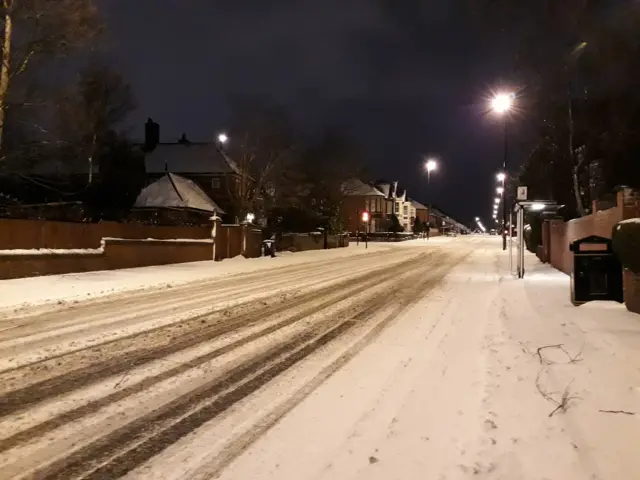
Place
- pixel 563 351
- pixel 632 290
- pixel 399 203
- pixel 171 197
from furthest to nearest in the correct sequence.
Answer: pixel 399 203 < pixel 171 197 < pixel 632 290 < pixel 563 351

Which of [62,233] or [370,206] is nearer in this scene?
[62,233]

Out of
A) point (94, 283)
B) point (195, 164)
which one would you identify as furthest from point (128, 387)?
point (195, 164)

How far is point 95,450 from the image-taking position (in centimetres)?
457

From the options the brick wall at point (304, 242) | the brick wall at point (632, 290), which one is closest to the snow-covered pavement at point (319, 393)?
the brick wall at point (632, 290)

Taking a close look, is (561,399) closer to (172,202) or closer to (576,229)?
(576,229)

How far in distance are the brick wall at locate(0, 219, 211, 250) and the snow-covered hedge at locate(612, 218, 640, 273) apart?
617 inches

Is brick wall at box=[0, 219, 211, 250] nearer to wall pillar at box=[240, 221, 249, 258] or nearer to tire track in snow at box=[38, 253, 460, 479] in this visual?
wall pillar at box=[240, 221, 249, 258]

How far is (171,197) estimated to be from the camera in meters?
41.5

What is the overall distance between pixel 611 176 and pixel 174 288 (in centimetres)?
2001

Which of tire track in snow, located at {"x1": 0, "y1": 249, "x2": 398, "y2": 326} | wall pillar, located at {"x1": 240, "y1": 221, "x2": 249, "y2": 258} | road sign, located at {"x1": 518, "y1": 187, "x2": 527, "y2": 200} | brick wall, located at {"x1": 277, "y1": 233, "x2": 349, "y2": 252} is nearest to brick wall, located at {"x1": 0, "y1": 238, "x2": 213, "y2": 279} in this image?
wall pillar, located at {"x1": 240, "y1": 221, "x2": 249, "y2": 258}

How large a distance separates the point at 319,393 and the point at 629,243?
6870 mm

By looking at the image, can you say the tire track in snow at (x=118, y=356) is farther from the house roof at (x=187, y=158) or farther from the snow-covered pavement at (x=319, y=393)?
the house roof at (x=187, y=158)

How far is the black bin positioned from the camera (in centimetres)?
1159

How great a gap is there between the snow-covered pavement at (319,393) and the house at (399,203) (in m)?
99.2
